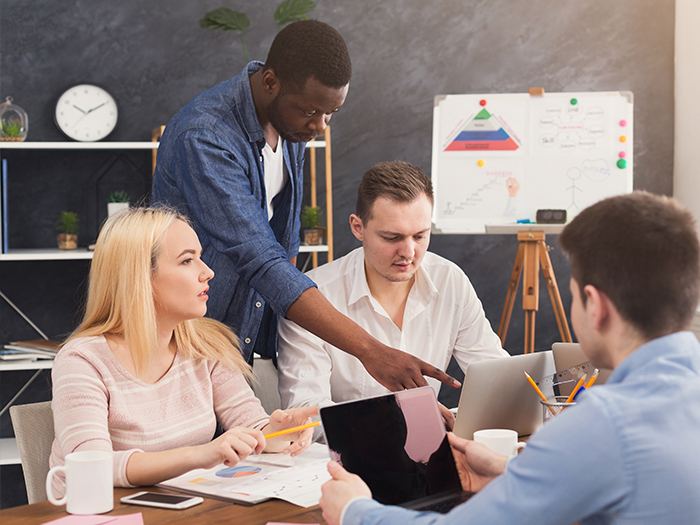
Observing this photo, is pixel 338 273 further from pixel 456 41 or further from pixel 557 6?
pixel 557 6

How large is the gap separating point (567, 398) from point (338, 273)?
0.83m

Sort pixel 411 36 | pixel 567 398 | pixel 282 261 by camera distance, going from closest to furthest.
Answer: pixel 567 398
pixel 282 261
pixel 411 36

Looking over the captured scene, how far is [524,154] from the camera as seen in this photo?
3385mm

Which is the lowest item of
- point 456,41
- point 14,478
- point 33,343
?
point 14,478

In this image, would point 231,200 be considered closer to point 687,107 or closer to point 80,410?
point 80,410

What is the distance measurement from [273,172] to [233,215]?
0.39 m

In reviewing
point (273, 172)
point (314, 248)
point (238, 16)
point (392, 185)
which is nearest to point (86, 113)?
point (238, 16)

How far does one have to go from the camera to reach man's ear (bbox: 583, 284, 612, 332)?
2.54 ft

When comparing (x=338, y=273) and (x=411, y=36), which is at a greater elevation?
(x=411, y=36)

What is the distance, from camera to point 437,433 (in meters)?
1.06

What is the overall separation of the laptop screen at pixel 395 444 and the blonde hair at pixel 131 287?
60cm

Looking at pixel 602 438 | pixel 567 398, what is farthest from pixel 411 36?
pixel 602 438

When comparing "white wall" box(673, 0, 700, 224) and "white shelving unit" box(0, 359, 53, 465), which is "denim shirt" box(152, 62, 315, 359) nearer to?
"white shelving unit" box(0, 359, 53, 465)

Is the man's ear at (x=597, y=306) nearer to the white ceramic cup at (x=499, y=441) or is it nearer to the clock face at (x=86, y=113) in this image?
the white ceramic cup at (x=499, y=441)
